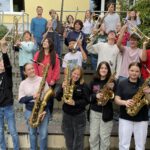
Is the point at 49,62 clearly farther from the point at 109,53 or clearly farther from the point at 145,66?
the point at 145,66

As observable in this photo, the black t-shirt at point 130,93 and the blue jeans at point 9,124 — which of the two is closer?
the black t-shirt at point 130,93

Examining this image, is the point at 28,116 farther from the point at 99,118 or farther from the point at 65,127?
the point at 99,118

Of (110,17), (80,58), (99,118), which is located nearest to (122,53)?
(80,58)

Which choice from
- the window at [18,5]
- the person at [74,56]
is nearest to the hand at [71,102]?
the person at [74,56]

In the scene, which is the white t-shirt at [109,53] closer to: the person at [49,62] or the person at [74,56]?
the person at [74,56]

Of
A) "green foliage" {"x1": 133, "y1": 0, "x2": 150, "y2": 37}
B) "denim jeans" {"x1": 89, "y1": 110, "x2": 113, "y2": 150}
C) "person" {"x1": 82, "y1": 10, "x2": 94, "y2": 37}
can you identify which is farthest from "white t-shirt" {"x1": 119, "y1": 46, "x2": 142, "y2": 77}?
"person" {"x1": 82, "y1": 10, "x2": 94, "y2": 37}

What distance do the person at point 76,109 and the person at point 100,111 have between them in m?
0.14

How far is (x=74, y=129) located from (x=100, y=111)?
53 cm

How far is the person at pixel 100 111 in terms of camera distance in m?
6.23

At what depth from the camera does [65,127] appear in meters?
6.42

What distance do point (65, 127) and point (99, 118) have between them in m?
0.59

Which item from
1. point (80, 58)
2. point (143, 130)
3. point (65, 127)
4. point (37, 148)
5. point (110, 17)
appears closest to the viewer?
point (143, 130)

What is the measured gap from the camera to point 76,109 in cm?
628

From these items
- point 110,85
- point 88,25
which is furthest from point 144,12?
point 110,85
